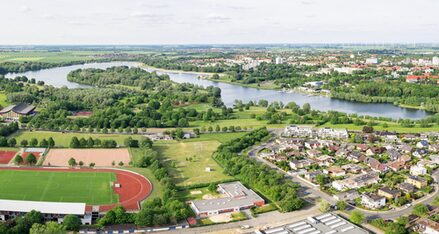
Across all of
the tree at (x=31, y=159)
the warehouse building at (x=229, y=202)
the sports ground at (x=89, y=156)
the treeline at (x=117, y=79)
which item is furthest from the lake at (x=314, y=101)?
the tree at (x=31, y=159)

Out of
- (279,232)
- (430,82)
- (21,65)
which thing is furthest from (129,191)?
(21,65)

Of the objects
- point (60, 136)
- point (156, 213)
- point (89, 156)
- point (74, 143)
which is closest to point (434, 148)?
point (156, 213)

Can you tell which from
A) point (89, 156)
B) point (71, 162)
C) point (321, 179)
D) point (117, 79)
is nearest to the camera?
point (321, 179)

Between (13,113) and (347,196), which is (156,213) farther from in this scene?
(13,113)

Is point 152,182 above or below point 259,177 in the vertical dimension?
below

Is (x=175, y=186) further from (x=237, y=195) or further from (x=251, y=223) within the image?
(x=251, y=223)

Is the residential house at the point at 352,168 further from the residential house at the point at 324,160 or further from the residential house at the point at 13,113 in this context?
the residential house at the point at 13,113
